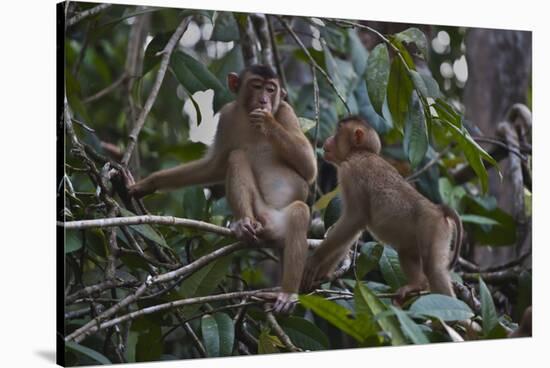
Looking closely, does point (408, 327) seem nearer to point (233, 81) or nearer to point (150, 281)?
point (150, 281)

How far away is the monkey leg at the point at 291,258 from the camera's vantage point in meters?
4.88

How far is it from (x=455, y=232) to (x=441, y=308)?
0.64m

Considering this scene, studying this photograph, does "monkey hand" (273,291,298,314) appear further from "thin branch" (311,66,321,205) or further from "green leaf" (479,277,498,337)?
"green leaf" (479,277,498,337)

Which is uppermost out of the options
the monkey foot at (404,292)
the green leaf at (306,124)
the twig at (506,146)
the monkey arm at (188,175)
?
the green leaf at (306,124)

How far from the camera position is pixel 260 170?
193 inches

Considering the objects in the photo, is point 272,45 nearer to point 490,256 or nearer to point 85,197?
point 85,197

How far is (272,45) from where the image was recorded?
5.27 metres

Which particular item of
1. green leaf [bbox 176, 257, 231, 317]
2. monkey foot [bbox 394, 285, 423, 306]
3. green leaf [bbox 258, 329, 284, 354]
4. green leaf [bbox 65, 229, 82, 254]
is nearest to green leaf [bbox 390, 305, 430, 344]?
monkey foot [bbox 394, 285, 423, 306]

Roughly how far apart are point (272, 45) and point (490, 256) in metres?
1.77

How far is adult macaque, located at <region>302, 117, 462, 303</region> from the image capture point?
5016mm

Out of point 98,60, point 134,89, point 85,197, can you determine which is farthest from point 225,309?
point 98,60

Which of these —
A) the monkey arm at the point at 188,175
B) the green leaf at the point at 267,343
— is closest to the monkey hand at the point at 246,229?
the monkey arm at the point at 188,175

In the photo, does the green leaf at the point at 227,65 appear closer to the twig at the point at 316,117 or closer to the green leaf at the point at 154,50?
the green leaf at the point at 154,50

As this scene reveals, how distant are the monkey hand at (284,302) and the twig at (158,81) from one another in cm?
98
